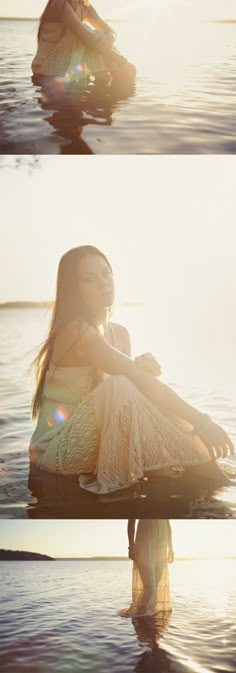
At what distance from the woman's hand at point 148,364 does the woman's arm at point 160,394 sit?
0.21 ft

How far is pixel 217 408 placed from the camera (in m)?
2.86

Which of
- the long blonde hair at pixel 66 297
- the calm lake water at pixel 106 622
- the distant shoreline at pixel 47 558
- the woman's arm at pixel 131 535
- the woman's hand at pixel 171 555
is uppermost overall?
the long blonde hair at pixel 66 297

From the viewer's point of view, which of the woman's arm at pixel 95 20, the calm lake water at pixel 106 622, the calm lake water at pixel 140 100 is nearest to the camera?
the calm lake water at pixel 106 622

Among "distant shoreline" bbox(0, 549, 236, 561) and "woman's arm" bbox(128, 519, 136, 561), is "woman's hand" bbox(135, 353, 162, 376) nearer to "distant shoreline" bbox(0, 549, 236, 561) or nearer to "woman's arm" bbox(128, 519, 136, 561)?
"woman's arm" bbox(128, 519, 136, 561)

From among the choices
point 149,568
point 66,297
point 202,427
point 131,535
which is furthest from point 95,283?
point 149,568

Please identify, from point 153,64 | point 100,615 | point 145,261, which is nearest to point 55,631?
point 100,615

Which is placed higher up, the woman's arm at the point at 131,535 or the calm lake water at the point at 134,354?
the calm lake water at the point at 134,354

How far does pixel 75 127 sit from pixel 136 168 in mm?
280

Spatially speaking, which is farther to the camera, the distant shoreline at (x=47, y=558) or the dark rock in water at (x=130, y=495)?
the distant shoreline at (x=47, y=558)

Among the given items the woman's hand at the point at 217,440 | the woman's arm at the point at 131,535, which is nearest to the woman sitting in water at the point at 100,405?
the woman's hand at the point at 217,440

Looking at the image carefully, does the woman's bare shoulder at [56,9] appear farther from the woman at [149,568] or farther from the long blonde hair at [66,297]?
the woman at [149,568]

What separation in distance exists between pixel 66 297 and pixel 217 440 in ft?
2.33

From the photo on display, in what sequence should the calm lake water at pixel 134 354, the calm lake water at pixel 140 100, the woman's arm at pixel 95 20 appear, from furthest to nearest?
the woman's arm at pixel 95 20, the calm lake water at pixel 140 100, the calm lake water at pixel 134 354

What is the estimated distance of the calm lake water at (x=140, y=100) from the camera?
2.85m
